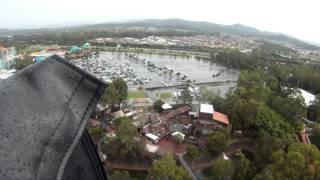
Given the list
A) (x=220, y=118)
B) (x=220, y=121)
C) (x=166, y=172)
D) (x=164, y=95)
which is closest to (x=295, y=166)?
(x=166, y=172)

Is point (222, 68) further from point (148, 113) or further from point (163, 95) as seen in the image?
point (148, 113)

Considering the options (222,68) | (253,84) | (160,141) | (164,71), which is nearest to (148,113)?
(160,141)

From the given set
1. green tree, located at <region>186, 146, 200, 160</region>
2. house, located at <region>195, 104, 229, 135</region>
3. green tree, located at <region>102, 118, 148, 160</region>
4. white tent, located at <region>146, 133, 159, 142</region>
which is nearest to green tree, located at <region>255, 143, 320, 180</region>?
green tree, located at <region>186, 146, 200, 160</region>

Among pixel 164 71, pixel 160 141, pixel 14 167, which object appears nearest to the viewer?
pixel 14 167

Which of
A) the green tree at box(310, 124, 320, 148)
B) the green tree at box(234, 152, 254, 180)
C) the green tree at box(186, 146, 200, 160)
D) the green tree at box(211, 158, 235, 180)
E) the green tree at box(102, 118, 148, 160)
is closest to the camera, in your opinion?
the green tree at box(211, 158, 235, 180)

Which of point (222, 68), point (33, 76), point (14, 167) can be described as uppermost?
point (33, 76)

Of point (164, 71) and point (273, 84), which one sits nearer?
point (273, 84)

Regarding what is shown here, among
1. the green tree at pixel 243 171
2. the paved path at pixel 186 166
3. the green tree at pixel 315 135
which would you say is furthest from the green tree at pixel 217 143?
the green tree at pixel 315 135

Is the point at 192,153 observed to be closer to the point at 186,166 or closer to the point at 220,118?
the point at 186,166

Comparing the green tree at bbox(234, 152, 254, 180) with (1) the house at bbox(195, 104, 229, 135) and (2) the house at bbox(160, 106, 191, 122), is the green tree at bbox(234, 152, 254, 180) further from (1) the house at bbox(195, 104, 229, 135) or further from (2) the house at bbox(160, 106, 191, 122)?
(2) the house at bbox(160, 106, 191, 122)

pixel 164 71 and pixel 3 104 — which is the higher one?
pixel 3 104

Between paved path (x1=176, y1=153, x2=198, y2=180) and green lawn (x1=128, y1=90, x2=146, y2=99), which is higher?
paved path (x1=176, y1=153, x2=198, y2=180)
